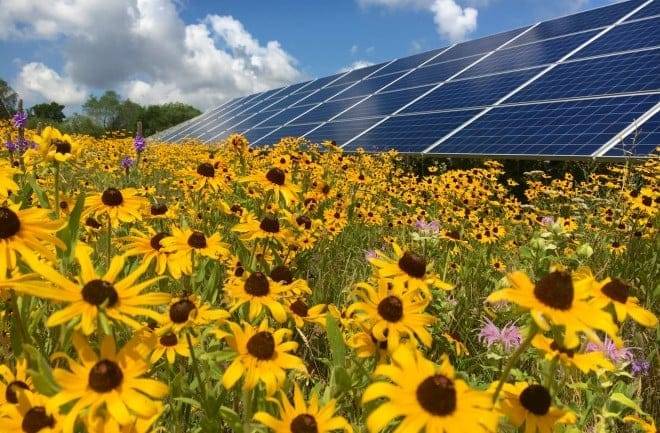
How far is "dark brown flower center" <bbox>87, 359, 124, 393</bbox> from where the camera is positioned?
1088mm

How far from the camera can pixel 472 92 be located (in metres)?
12.3

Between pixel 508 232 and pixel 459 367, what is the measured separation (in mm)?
2952

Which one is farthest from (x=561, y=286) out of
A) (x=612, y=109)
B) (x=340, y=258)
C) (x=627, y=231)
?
(x=612, y=109)

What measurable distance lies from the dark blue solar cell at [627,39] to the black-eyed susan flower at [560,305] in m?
10.6

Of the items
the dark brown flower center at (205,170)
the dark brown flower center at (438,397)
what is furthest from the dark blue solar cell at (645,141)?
the dark brown flower center at (438,397)

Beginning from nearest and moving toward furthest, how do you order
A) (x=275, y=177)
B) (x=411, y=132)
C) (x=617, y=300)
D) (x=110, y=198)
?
(x=617, y=300)
(x=110, y=198)
(x=275, y=177)
(x=411, y=132)

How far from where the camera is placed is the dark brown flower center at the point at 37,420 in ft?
3.76

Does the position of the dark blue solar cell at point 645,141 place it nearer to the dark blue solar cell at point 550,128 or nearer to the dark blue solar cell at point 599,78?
the dark blue solar cell at point 550,128

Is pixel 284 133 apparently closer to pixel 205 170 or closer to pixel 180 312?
pixel 205 170

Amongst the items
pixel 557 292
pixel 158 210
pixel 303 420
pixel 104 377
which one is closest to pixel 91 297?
pixel 104 377

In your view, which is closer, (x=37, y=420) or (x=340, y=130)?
(x=37, y=420)

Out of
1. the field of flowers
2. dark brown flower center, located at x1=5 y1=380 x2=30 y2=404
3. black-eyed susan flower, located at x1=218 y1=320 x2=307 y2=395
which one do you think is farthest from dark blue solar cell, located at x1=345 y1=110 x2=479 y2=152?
dark brown flower center, located at x1=5 y1=380 x2=30 y2=404

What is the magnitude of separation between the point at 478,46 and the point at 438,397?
680 inches

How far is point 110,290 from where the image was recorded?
3.97 feet
